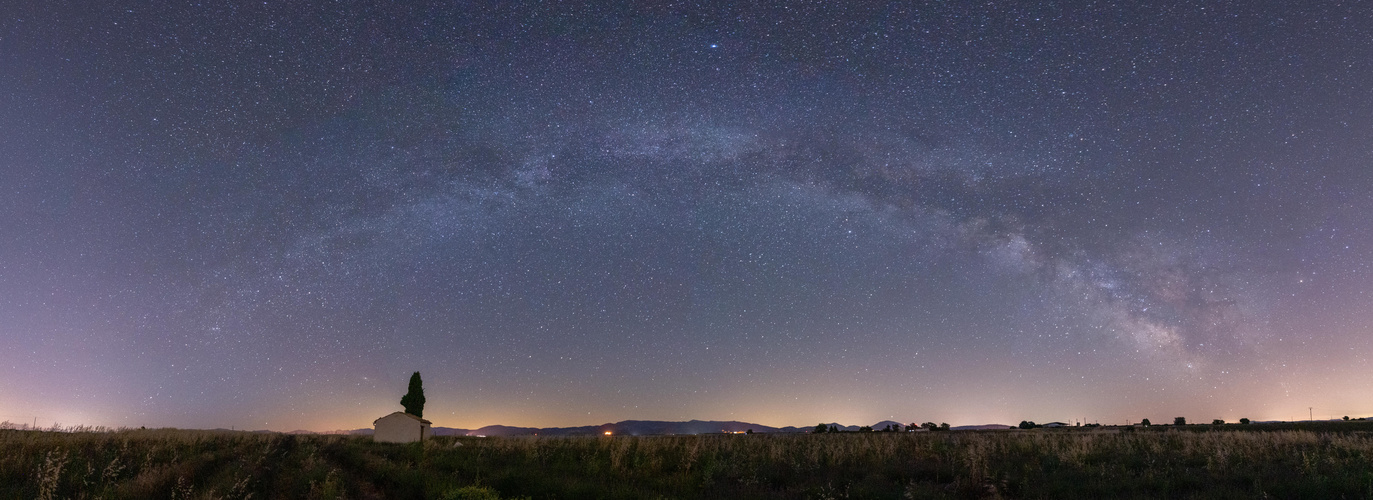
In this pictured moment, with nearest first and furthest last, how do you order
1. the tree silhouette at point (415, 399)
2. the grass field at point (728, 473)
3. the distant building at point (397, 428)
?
the grass field at point (728, 473) < the distant building at point (397, 428) < the tree silhouette at point (415, 399)

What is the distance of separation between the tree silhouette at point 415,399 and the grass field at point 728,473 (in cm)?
3268

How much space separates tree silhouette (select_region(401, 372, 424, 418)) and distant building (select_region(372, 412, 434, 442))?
1078cm

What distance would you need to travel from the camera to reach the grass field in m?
12.0

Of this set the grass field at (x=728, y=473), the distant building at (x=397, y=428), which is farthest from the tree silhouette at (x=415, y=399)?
the grass field at (x=728, y=473)

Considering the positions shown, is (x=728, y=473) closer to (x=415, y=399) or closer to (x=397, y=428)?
(x=397, y=428)

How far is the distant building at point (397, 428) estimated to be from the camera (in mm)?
40000

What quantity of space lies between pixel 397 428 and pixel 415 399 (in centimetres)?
1252

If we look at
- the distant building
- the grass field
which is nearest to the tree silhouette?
the distant building

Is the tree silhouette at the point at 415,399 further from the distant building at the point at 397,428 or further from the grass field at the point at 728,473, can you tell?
the grass field at the point at 728,473

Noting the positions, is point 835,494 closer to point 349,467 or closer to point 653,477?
point 653,477

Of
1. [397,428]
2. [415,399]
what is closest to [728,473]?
[397,428]

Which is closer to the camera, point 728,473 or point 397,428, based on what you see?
point 728,473

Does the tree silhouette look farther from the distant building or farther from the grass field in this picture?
the grass field

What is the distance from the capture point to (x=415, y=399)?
52.3 meters
